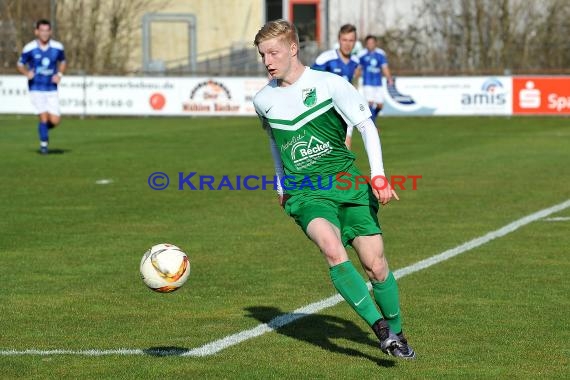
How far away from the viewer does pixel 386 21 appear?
177 ft

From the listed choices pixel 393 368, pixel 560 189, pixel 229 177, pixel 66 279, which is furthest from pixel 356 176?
pixel 229 177

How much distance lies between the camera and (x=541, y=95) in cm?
3694

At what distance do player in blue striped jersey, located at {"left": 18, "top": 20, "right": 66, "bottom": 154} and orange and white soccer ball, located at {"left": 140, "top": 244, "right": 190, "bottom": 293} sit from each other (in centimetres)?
1656

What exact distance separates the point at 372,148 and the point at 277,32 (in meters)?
0.82

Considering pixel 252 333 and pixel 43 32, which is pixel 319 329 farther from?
pixel 43 32

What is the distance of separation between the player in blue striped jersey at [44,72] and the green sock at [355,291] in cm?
1739

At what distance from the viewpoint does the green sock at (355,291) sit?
6770 mm

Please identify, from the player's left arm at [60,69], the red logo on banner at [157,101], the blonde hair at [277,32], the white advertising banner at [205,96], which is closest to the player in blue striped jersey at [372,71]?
the white advertising banner at [205,96]

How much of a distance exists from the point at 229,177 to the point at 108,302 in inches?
399

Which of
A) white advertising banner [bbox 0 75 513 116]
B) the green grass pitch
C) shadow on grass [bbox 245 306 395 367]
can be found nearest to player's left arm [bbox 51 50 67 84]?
the green grass pitch

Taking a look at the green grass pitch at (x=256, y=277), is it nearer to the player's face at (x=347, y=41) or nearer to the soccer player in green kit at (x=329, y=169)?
the soccer player in green kit at (x=329, y=169)

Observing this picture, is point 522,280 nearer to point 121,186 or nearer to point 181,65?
point 121,186

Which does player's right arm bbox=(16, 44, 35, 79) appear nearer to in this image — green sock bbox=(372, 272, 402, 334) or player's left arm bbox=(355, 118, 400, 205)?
player's left arm bbox=(355, 118, 400, 205)

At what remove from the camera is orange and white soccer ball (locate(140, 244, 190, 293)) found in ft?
24.0
